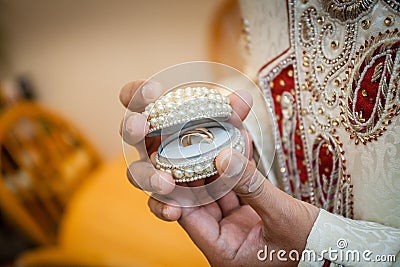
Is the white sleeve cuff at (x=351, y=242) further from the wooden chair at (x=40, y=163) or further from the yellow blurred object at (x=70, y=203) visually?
the wooden chair at (x=40, y=163)

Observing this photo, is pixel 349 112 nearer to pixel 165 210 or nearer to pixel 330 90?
pixel 330 90

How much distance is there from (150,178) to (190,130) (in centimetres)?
5

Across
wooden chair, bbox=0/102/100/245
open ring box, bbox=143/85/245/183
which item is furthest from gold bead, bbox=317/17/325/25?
wooden chair, bbox=0/102/100/245

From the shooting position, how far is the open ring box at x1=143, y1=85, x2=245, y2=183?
0.31 m

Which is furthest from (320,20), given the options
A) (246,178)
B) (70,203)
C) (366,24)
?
(70,203)

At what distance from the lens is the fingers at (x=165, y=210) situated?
365mm

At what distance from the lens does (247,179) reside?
0.33 metres

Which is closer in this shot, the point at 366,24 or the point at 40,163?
the point at 366,24

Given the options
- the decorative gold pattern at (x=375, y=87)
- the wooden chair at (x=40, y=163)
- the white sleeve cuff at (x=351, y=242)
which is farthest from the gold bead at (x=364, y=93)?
the wooden chair at (x=40, y=163)

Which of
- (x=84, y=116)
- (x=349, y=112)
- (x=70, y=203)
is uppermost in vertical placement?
(x=349, y=112)

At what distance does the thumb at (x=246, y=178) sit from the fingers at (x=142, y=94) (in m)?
0.07

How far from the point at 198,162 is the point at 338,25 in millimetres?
165

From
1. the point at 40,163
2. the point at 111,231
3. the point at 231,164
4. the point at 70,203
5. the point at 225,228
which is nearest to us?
the point at 231,164

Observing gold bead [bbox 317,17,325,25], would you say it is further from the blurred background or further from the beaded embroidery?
the blurred background
